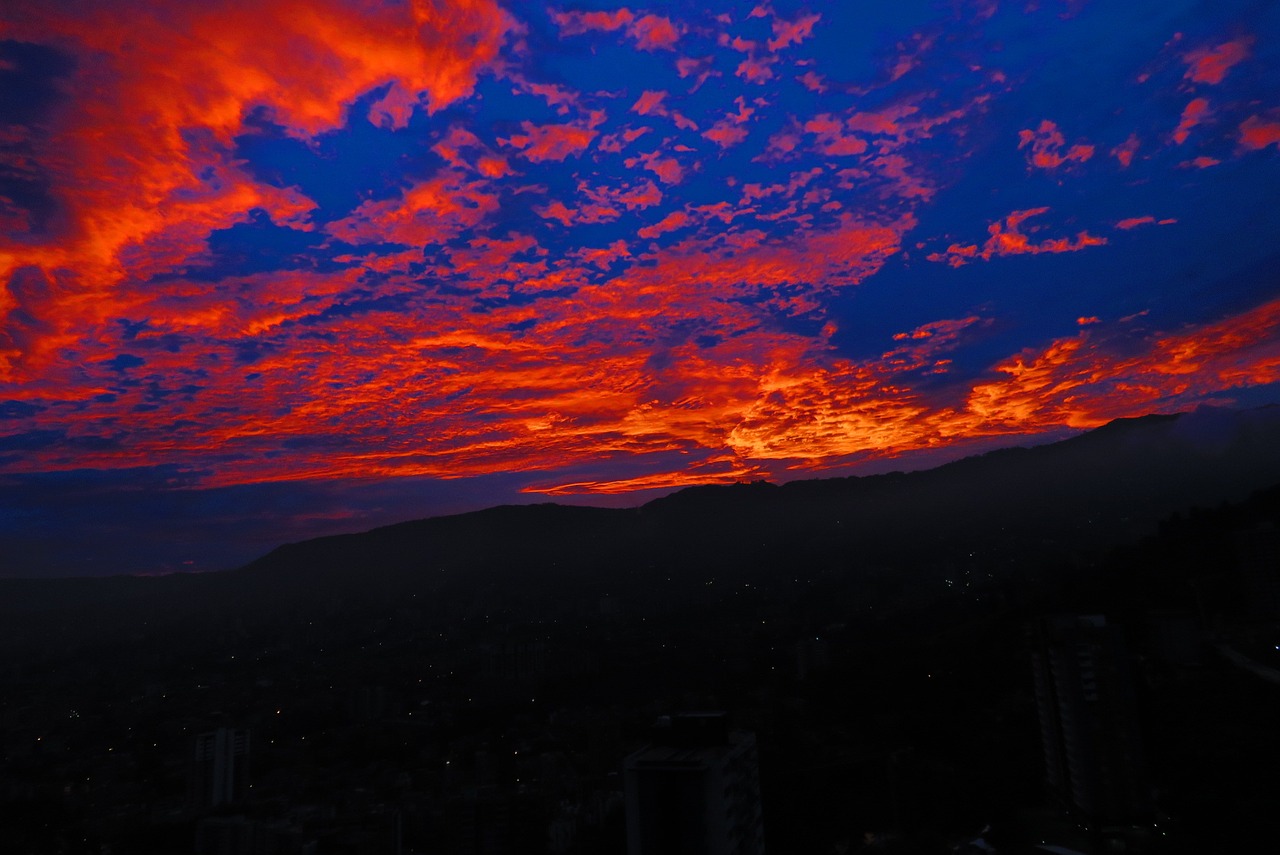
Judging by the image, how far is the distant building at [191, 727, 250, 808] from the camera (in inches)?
965

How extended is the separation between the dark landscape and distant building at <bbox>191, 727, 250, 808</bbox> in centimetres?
20

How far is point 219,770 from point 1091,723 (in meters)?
26.9

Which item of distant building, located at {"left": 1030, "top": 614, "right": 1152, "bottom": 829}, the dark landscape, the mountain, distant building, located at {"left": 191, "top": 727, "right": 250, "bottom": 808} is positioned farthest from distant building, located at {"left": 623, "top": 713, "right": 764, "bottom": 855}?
the mountain

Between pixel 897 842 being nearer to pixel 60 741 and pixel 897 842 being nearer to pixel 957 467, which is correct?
pixel 60 741

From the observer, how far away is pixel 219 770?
979 inches

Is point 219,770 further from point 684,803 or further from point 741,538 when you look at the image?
point 741,538

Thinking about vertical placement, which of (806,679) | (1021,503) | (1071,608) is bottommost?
(806,679)

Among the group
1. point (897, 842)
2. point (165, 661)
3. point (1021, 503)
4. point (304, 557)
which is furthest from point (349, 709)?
point (1021, 503)

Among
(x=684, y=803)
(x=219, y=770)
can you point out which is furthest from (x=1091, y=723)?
(x=219, y=770)

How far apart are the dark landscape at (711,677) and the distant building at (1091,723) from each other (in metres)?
0.25

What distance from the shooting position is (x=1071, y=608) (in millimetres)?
26438

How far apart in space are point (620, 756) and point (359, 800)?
8.57m

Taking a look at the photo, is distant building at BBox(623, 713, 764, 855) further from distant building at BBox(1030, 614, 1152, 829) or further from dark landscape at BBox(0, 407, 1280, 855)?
distant building at BBox(1030, 614, 1152, 829)

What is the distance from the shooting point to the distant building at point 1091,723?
544 inches
